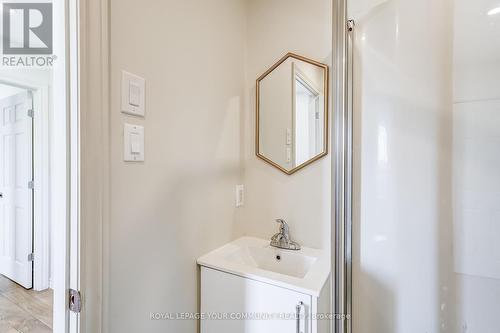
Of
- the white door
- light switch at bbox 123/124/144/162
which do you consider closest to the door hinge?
light switch at bbox 123/124/144/162

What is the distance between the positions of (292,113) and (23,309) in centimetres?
272

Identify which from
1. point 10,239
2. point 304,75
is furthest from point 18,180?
point 304,75

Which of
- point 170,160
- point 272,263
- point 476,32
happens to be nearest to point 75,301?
point 170,160

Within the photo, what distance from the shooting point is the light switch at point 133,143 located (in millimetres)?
823

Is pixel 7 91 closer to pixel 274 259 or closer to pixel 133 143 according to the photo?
pixel 133 143

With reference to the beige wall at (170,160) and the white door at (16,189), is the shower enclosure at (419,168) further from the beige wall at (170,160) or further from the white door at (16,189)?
the white door at (16,189)

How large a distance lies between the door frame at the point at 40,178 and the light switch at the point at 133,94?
2079 millimetres

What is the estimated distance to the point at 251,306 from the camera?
39.8 inches

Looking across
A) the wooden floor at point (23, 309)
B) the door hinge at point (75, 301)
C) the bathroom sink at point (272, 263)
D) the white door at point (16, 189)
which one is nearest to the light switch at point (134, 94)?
the door hinge at point (75, 301)

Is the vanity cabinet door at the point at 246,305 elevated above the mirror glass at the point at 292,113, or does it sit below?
below

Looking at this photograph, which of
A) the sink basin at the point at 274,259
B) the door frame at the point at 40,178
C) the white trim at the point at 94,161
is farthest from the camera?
the door frame at the point at 40,178

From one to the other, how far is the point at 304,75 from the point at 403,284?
1.09 m

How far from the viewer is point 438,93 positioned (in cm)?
83

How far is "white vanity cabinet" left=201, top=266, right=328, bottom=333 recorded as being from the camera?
35.0 inches
